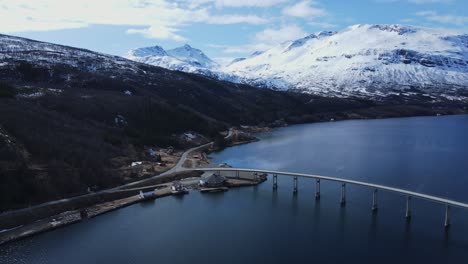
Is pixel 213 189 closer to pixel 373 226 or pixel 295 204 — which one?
pixel 295 204

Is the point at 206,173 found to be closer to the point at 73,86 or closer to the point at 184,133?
the point at 184,133

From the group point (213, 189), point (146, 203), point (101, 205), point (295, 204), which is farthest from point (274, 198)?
point (101, 205)

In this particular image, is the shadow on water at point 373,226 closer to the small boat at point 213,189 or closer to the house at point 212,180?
the small boat at point 213,189

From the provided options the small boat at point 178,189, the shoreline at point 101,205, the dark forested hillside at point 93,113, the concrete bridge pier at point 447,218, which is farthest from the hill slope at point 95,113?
the concrete bridge pier at point 447,218

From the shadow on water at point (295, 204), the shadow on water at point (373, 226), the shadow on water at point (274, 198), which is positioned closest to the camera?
the shadow on water at point (373, 226)

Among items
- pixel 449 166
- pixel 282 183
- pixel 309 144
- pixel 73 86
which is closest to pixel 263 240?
pixel 282 183

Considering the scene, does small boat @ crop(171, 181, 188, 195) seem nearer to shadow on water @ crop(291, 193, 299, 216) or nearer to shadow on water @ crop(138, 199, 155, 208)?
shadow on water @ crop(138, 199, 155, 208)
